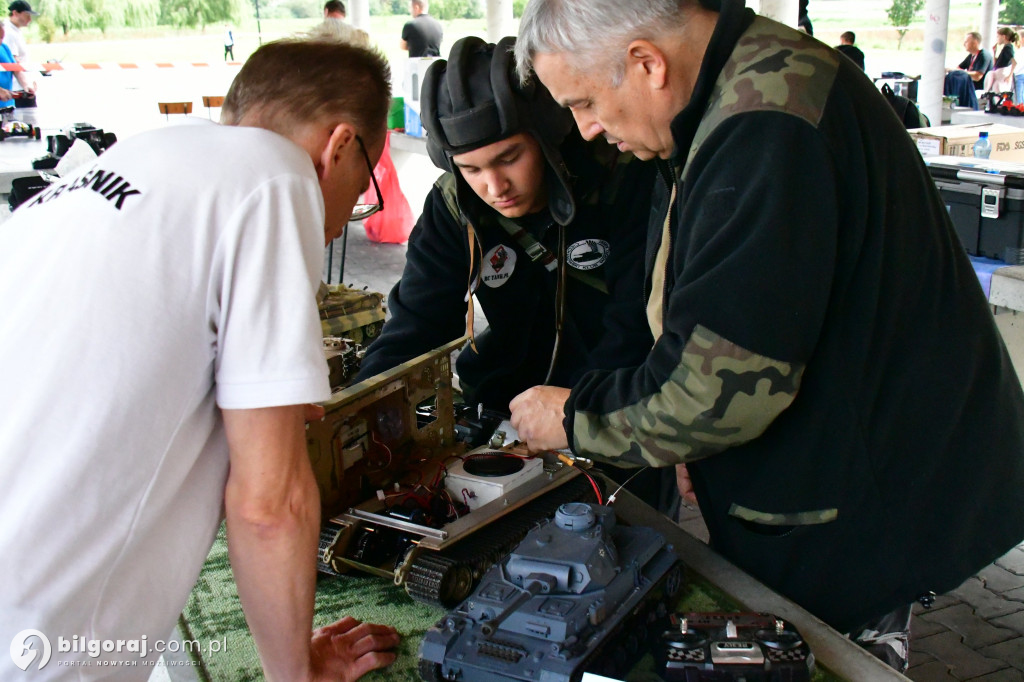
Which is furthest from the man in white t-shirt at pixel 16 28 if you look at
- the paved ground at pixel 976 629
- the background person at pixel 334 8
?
the paved ground at pixel 976 629

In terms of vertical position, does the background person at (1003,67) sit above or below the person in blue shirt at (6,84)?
below

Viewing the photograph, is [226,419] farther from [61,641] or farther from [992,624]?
[992,624]

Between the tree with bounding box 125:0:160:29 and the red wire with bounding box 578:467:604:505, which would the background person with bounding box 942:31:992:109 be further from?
the tree with bounding box 125:0:160:29

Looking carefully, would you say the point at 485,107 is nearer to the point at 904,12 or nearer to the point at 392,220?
the point at 392,220

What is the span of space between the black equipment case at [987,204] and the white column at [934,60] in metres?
5.89

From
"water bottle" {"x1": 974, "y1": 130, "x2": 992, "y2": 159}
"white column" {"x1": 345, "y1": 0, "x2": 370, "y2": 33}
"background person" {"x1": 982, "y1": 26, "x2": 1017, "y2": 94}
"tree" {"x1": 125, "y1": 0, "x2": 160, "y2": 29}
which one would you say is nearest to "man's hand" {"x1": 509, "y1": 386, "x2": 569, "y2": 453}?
"water bottle" {"x1": 974, "y1": 130, "x2": 992, "y2": 159}

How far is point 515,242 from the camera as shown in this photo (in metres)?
2.33

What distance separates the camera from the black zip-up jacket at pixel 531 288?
2240mm

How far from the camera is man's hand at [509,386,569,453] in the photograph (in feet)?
5.36

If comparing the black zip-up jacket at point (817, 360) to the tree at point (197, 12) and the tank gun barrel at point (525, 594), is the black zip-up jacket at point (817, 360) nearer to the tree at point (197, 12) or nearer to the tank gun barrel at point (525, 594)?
the tank gun barrel at point (525, 594)

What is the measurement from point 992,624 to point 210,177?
9.76 feet

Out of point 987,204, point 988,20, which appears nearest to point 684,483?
point 987,204

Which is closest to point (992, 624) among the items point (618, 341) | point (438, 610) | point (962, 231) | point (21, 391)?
point (962, 231)

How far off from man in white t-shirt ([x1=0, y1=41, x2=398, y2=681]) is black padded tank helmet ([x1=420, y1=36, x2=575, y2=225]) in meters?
0.86
